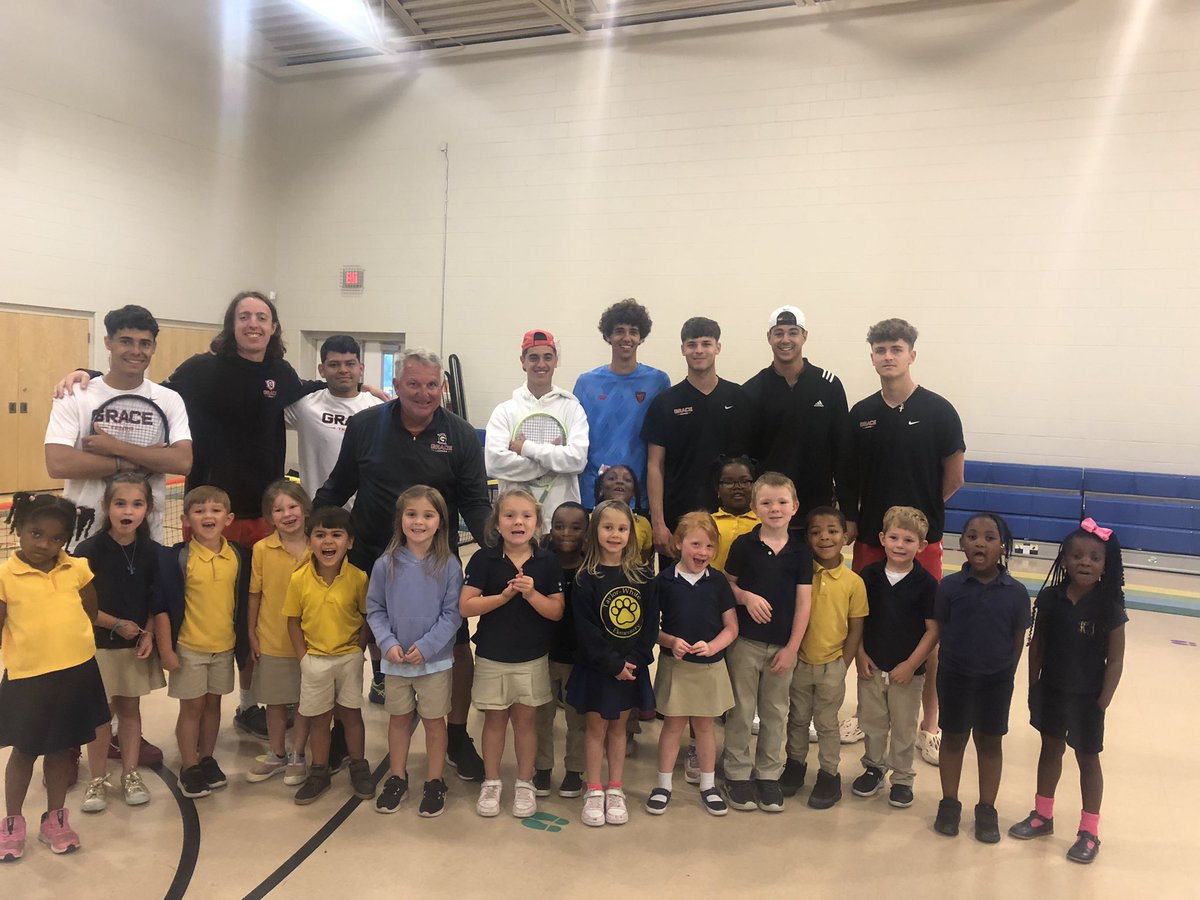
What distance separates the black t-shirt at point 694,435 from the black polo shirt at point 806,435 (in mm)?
97

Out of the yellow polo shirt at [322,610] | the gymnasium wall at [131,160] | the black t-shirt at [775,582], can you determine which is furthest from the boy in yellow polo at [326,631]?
the gymnasium wall at [131,160]

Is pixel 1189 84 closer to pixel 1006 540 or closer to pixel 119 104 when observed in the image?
pixel 1006 540

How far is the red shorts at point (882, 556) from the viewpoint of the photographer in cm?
363

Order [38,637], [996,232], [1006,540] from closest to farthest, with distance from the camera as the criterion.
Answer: [38,637]
[1006,540]
[996,232]

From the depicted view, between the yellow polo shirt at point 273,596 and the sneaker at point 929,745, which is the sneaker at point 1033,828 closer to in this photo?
the sneaker at point 929,745

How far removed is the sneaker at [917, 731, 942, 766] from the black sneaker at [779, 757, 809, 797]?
0.76 metres

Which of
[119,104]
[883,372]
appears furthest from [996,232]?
[119,104]

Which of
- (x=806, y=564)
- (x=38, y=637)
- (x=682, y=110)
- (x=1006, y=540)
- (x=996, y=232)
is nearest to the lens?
(x=38, y=637)

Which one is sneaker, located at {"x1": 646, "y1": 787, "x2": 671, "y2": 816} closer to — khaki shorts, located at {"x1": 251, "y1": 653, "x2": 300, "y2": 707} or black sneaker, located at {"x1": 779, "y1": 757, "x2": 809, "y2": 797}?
black sneaker, located at {"x1": 779, "y1": 757, "x2": 809, "y2": 797}

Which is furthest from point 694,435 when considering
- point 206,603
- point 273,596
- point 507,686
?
point 206,603

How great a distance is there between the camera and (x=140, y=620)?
10.2 feet

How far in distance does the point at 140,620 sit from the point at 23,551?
0.55 metres

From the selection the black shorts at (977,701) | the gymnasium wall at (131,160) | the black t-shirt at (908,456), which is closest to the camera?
the black shorts at (977,701)

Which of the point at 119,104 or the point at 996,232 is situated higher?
the point at 119,104
